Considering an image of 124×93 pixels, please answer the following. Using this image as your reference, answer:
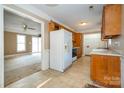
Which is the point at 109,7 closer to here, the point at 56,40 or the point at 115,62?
the point at 115,62

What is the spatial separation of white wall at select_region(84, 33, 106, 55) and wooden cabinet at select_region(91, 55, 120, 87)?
21.0ft

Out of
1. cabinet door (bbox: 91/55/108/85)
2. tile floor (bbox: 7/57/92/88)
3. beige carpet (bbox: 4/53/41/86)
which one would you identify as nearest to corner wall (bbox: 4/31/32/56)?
beige carpet (bbox: 4/53/41/86)

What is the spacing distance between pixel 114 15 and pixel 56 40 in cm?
227

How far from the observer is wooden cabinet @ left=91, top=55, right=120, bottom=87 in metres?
2.25

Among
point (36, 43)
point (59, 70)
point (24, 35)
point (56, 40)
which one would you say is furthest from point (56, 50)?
point (36, 43)

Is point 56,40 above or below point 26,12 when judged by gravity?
below

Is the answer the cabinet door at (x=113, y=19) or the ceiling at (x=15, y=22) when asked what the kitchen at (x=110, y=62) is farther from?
the ceiling at (x=15, y=22)

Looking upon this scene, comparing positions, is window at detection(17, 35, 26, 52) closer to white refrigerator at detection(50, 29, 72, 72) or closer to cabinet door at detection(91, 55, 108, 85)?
white refrigerator at detection(50, 29, 72, 72)

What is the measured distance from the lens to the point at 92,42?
8805 mm

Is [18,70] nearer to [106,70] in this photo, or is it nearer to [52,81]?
[52,81]

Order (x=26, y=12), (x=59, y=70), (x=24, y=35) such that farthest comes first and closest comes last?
(x=24, y=35)
(x=59, y=70)
(x=26, y=12)

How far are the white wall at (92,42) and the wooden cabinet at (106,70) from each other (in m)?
6.39
